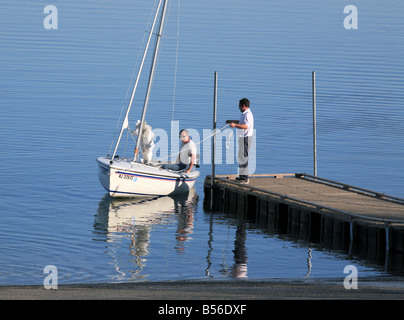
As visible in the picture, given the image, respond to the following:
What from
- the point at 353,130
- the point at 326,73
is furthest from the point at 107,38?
the point at 353,130

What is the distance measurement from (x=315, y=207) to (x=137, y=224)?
16.2 feet

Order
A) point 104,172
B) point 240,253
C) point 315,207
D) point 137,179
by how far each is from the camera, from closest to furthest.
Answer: point 240,253, point 315,207, point 104,172, point 137,179

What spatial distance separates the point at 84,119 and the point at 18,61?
14574mm

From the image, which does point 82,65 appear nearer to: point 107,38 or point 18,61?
point 18,61

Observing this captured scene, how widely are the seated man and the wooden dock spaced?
884mm

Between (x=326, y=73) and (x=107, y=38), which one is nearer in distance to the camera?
(x=326, y=73)

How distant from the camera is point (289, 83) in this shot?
1911 inches

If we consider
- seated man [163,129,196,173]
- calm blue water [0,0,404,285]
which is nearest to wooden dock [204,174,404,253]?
calm blue water [0,0,404,285]

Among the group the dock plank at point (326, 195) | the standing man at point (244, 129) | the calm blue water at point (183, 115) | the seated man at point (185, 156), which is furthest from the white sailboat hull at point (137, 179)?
the standing man at point (244, 129)

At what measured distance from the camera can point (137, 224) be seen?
77.1ft

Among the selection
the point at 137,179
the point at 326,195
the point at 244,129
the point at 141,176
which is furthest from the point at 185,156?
the point at 326,195

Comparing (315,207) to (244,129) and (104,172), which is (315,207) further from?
(104,172)

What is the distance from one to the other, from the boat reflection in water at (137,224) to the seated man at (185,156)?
969mm

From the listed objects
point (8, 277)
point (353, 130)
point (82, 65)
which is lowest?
point (8, 277)
